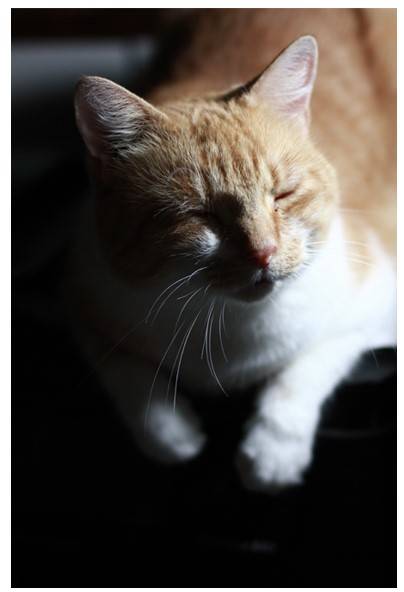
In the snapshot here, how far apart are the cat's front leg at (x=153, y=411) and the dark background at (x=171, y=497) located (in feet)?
0.10

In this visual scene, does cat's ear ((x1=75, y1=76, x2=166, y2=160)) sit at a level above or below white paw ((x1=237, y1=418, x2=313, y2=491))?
above

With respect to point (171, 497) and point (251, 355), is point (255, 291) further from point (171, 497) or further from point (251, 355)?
point (171, 497)

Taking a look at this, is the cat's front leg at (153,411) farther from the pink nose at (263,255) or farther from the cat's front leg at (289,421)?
the pink nose at (263,255)

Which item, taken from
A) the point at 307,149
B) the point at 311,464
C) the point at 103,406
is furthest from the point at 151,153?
the point at 311,464

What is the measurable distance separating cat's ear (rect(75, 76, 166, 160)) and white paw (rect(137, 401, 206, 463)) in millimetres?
462

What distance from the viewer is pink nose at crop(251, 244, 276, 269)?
915 millimetres

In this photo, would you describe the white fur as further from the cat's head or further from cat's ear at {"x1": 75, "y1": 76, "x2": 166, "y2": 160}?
cat's ear at {"x1": 75, "y1": 76, "x2": 166, "y2": 160}

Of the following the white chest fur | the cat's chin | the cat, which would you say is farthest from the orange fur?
the cat's chin

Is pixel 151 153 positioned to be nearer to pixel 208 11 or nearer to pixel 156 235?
pixel 156 235

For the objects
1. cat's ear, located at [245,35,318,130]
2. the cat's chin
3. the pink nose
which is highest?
cat's ear, located at [245,35,318,130]

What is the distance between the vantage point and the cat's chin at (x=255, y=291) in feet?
3.14

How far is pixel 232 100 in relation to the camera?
1.07 m

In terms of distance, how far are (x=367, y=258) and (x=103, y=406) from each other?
0.61 metres

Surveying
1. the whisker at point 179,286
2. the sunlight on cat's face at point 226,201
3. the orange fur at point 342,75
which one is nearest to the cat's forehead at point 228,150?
the sunlight on cat's face at point 226,201
